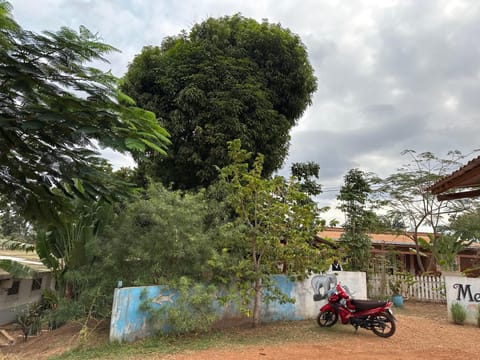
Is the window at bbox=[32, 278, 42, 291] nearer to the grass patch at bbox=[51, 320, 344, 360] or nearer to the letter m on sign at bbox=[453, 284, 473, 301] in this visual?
the grass patch at bbox=[51, 320, 344, 360]

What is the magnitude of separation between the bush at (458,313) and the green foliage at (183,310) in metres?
5.92

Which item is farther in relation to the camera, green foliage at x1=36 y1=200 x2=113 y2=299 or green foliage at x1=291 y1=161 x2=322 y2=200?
green foliage at x1=291 y1=161 x2=322 y2=200

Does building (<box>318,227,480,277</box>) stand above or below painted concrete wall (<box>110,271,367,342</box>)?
above

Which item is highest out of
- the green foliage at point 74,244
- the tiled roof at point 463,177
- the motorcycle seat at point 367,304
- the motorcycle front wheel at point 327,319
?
the tiled roof at point 463,177

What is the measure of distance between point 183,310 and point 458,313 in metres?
6.60

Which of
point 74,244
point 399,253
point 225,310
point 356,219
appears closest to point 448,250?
point 399,253

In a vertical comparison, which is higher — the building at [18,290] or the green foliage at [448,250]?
the green foliage at [448,250]

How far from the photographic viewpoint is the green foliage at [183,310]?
6301mm

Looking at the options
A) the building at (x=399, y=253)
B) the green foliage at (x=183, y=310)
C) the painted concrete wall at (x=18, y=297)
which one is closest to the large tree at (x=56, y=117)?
the green foliage at (x=183, y=310)

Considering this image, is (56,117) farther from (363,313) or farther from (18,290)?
(18,290)

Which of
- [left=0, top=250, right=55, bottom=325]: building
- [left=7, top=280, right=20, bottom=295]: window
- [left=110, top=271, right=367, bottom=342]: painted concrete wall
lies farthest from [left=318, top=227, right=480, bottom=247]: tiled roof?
[left=7, top=280, right=20, bottom=295]: window

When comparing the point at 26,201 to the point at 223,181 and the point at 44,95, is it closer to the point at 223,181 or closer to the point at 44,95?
the point at 44,95

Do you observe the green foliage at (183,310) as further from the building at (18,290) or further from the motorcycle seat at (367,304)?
the building at (18,290)

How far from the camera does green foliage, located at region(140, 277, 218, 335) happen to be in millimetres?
6301
